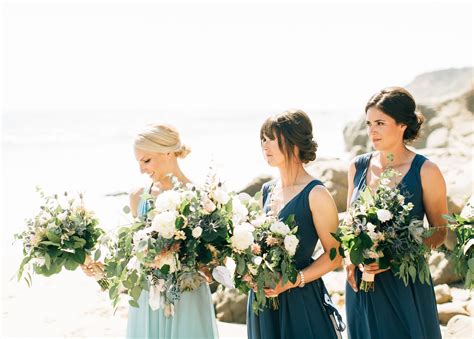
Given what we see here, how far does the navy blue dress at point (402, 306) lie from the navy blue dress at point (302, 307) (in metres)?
0.22

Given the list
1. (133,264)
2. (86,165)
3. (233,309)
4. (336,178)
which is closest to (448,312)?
(233,309)

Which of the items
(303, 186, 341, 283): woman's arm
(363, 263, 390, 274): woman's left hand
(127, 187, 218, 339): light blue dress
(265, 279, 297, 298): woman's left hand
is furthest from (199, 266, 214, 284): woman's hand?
(363, 263, 390, 274): woman's left hand

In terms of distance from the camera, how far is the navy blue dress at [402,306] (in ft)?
14.3

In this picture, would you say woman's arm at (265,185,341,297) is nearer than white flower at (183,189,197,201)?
No

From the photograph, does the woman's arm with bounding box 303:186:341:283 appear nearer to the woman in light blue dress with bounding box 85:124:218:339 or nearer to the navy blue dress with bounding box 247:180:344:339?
the navy blue dress with bounding box 247:180:344:339

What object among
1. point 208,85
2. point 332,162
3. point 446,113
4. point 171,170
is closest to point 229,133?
point 208,85

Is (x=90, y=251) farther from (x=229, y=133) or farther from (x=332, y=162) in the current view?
(x=229, y=133)

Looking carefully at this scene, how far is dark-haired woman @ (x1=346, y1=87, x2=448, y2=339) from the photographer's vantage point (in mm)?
4391

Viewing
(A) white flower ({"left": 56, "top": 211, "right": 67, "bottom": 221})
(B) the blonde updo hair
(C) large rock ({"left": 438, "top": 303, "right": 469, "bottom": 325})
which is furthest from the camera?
(C) large rock ({"left": 438, "top": 303, "right": 469, "bottom": 325})

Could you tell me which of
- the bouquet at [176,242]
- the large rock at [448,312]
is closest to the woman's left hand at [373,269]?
the bouquet at [176,242]

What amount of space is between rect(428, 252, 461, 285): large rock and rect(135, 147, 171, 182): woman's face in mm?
4838

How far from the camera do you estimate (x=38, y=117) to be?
46656 mm

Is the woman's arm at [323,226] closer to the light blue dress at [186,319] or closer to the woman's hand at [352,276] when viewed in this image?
the woman's hand at [352,276]

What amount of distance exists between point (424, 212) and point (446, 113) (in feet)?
45.3
